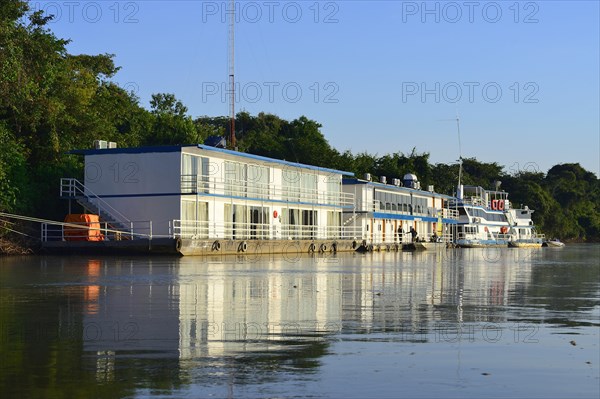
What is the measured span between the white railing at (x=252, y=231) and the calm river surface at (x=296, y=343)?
30.9 m

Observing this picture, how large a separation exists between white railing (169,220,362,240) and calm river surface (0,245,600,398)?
30.9 metres

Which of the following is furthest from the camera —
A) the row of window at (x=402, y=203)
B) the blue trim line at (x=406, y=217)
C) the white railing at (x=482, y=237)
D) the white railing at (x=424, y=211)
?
the white railing at (x=482, y=237)

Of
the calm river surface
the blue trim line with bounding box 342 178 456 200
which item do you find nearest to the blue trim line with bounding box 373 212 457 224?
the blue trim line with bounding box 342 178 456 200

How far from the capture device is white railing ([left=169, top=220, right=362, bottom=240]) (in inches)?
2069

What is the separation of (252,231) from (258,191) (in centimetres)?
290

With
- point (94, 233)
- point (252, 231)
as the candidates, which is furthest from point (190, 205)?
point (252, 231)

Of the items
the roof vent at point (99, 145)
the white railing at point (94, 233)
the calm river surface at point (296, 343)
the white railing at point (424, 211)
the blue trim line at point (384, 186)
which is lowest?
the calm river surface at point (296, 343)

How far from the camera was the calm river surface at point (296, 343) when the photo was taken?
8703 mm

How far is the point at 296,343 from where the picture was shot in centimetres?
1159

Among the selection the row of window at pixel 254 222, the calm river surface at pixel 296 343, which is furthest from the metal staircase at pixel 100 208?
the calm river surface at pixel 296 343

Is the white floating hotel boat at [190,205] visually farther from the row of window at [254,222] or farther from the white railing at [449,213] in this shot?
the white railing at [449,213]

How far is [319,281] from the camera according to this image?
25312 mm

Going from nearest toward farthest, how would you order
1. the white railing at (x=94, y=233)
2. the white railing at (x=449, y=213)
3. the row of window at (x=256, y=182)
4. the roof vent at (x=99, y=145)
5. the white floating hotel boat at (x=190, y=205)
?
the white railing at (x=94, y=233) < the white floating hotel boat at (x=190, y=205) < the row of window at (x=256, y=182) < the roof vent at (x=99, y=145) < the white railing at (x=449, y=213)

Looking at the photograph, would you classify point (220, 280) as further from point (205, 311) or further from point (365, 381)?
point (365, 381)
